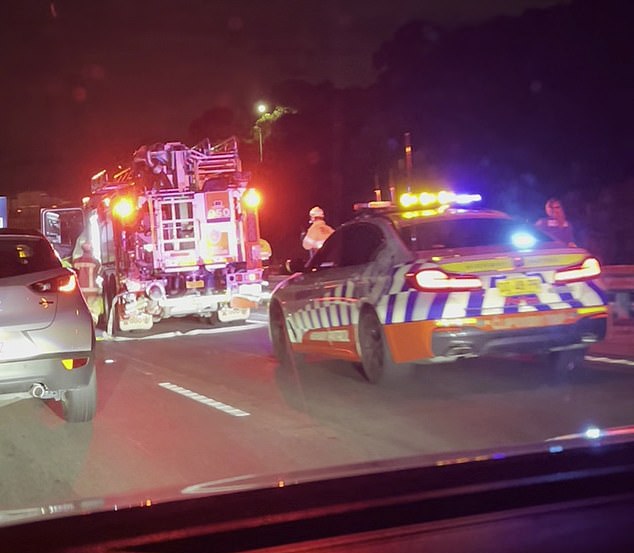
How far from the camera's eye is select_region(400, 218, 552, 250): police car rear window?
946 centimetres

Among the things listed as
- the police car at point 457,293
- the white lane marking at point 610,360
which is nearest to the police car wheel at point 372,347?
the police car at point 457,293

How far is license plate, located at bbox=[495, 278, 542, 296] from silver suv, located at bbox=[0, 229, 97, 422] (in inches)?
137

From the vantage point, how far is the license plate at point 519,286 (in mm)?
8477

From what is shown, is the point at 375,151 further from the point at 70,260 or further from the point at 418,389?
the point at 418,389

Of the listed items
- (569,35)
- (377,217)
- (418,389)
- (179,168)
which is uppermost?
(569,35)

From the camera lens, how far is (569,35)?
28.2 meters

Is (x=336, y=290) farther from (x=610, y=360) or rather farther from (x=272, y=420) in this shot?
(x=610, y=360)

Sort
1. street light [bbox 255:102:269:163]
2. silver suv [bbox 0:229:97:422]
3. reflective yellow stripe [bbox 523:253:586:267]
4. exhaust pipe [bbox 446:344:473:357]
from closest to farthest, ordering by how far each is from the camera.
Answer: silver suv [bbox 0:229:97:422]
exhaust pipe [bbox 446:344:473:357]
reflective yellow stripe [bbox 523:253:586:267]
street light [bbox 255:102:269:163]

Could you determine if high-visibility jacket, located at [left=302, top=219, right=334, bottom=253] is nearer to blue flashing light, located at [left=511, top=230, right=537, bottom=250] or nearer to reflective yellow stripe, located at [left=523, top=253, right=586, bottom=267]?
blue flashing light, located at [left=511, top=230, right=537, bottom=250]

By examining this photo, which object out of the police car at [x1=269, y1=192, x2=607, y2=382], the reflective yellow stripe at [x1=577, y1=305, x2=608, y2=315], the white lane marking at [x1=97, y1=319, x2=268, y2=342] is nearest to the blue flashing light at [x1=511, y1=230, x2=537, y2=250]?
the police car at [x1=269, y1=192, x2=607, y2=382]

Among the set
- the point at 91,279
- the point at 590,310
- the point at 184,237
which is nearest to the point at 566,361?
the point at 590,310

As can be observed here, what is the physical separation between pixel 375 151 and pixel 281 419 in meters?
30.0

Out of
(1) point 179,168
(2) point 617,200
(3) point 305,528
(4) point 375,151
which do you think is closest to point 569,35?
(2) point 617,200

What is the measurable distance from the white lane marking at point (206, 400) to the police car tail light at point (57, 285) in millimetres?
1813
